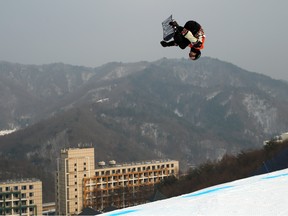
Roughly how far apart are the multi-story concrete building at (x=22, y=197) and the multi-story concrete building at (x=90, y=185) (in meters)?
6.27

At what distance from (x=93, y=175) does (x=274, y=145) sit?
40.7 metres

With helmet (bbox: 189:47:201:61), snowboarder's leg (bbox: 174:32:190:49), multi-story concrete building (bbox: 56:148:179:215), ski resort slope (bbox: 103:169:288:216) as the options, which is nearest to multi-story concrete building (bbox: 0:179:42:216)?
multi-story concrete building (bbox: 56:148:179:215)

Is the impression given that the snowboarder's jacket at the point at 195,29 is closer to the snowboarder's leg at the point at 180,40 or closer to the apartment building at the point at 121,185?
the snowboarder's leg at the point at 180,40

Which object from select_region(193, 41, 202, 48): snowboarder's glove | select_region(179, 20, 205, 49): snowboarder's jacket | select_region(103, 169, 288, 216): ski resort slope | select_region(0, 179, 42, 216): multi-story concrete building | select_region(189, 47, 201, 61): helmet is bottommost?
select_region(0, 179, 42, 216): multi-story concrete building

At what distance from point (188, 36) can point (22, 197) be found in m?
83.3

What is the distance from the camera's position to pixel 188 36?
25.4 feet

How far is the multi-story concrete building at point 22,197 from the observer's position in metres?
83.4

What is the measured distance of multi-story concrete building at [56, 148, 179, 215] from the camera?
9081 centimetres

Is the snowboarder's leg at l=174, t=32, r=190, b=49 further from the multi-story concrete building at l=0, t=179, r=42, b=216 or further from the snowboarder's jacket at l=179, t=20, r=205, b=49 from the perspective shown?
the multi-story concrete building at l=0, t=179, r=42, b=216

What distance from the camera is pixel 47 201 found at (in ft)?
438

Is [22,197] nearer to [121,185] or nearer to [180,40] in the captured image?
[121,185]

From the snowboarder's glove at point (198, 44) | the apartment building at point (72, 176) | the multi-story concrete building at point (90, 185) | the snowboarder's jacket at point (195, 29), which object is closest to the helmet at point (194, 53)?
the snowboarder's glove at point (198, 44)

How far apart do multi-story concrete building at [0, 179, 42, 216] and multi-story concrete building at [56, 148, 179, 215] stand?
6270mm

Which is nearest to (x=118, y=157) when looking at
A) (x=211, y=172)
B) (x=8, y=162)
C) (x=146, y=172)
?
(x=8, y=162)
